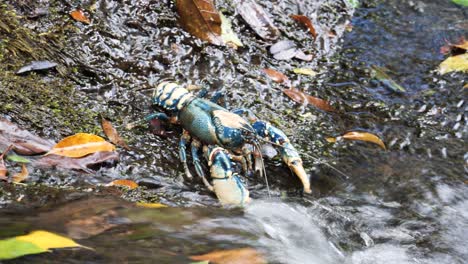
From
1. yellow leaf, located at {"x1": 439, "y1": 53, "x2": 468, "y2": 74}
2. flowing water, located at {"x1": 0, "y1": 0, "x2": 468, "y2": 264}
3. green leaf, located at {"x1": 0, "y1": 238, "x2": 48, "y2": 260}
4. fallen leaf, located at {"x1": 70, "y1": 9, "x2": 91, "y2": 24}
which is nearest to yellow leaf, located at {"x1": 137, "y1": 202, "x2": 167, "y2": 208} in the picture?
flowing water, located at {"x1": 0, "y1": 0, "x2": 468, "y2": 264}

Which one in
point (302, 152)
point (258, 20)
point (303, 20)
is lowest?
point (302, 152)

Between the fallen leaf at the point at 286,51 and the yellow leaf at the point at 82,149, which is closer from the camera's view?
the yellow leaf at the point at 82,149

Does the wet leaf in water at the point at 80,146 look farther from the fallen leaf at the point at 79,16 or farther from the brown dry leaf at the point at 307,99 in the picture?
the brown dry leaf at the point at 307,99

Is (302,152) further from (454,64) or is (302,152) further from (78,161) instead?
(454,64)

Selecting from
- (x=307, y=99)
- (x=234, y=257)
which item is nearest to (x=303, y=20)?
(x=307, y=99)

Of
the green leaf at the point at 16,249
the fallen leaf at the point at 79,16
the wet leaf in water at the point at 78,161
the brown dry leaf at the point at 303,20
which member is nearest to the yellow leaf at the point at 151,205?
the wet leaf in water at the point at 78,161

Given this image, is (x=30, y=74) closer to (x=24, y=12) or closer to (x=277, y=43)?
(x=24, y=12)
